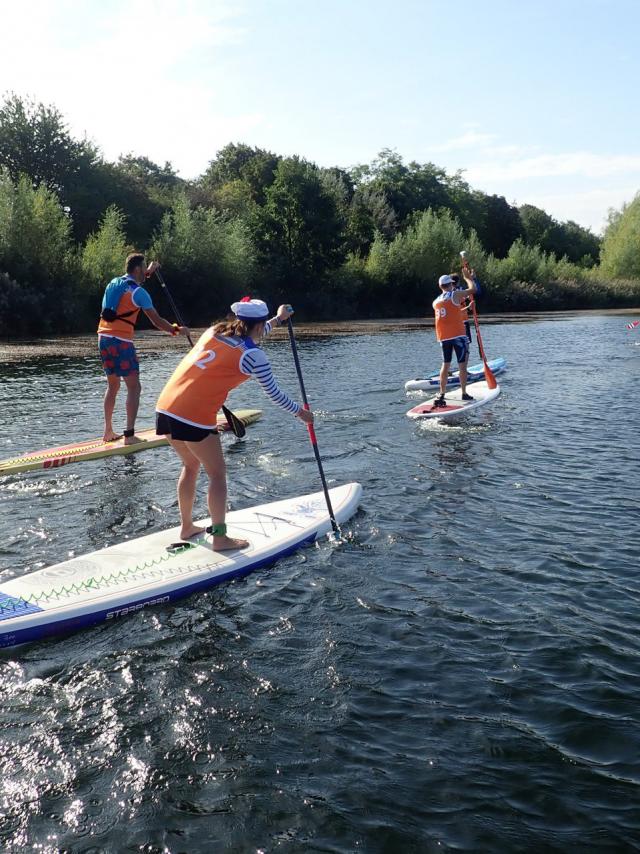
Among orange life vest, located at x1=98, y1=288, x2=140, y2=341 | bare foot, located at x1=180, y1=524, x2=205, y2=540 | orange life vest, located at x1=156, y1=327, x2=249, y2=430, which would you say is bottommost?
bare foot, located at x1=180, y1=524, x2=205, y2=540

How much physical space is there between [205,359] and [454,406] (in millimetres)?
9363

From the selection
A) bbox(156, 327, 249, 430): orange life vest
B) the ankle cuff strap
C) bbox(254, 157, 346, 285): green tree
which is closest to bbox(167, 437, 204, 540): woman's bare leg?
the ankle cuff strap

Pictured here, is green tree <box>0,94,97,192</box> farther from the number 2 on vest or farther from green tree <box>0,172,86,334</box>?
the number 2 on vest

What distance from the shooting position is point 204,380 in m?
6.55

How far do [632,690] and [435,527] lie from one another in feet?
11.3

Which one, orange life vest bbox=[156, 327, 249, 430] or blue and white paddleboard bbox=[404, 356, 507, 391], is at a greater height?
orange life vest bbox=[156, 327, 249, 430]

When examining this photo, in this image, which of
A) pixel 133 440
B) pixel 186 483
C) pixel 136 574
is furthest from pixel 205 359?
pixel 133 440

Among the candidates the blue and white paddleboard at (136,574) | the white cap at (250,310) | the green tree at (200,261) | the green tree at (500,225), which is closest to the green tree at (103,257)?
the green tree at (200,261)

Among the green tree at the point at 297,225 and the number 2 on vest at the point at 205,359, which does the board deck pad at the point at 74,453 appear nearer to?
the number 2 on vest at the point at 205,359

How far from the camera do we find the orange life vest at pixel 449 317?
14.2 meters

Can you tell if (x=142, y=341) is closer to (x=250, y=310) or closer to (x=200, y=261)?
(x=200, y=261)

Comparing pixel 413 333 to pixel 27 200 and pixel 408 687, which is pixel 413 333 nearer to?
pixel 27 200

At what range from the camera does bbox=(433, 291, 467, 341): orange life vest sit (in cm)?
1424

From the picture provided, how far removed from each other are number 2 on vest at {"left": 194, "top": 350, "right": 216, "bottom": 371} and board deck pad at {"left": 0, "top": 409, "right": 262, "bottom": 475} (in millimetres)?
4972
